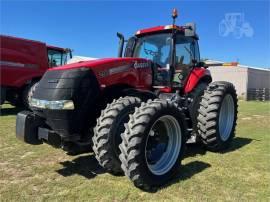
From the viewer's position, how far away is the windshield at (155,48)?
611cm

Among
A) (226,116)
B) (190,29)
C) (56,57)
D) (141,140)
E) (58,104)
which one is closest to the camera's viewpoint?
(141,140)

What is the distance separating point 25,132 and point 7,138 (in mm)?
3098

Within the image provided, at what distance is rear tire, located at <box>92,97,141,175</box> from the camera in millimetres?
4145

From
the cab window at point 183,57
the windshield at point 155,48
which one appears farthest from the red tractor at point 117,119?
the cab window at point 183,57

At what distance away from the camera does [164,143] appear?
15.3 feet

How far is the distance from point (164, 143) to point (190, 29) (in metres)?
2.31

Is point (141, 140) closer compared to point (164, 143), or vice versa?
point (141, 140)

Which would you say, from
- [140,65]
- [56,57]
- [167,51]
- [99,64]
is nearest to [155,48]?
[167,51]

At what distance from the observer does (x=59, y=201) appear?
3678 mm

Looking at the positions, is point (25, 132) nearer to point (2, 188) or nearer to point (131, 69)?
point (2, 188)

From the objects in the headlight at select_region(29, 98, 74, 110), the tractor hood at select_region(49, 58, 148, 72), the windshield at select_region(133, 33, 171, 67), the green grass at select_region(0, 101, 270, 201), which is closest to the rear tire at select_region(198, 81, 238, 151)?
the green grass at select_region(0, 101, 270, 201)

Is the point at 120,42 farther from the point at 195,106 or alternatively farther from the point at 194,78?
the point at 195,106

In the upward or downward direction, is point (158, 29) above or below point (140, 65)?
above

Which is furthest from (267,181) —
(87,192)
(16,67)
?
(16,67)
